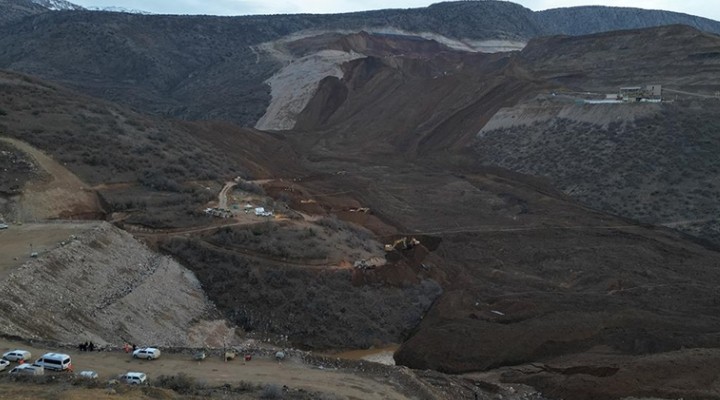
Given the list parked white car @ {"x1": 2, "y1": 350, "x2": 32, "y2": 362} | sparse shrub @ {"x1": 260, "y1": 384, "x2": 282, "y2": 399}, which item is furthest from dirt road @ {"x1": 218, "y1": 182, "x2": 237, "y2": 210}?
sparse shrub @ {"x1": 260, "y1": 384, "x2": 282, "y2": 399}

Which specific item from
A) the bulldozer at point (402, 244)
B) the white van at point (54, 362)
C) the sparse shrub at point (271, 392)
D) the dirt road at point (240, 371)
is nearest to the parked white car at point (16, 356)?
the white van at point (54, 362)

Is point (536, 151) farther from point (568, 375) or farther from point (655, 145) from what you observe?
point (568, 375)

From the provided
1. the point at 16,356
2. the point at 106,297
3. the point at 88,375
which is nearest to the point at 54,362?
the point at 16,356

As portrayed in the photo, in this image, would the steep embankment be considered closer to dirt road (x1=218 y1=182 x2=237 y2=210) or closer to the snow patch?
dirt road (x1=218 y1=182 x2=237 y2=210)

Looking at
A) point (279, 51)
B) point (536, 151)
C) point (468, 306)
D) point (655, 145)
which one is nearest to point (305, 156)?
point (536, 151)

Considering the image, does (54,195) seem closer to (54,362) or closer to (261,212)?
(261,212)
